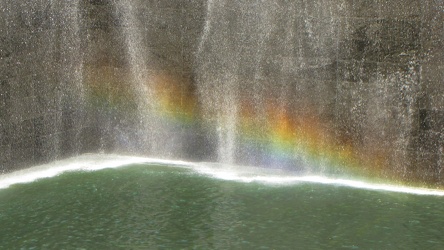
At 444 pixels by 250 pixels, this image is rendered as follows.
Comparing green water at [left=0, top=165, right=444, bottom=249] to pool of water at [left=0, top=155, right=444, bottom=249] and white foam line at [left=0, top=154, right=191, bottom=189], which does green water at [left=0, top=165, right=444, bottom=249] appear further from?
white foam line at [left=0, top=154, right=191, bottom=189]

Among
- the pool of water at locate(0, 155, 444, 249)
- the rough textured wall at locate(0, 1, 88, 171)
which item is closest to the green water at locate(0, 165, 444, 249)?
the pool of water at locate(0, 155, 444, 249)

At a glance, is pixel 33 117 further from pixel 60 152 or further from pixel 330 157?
pixel 330 157

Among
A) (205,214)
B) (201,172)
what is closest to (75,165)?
(201,172)

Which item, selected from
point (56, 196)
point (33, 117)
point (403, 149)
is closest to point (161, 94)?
point (33, 117)

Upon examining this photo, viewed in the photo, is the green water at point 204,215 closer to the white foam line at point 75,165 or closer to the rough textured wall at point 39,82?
the white foam line at point 75,165

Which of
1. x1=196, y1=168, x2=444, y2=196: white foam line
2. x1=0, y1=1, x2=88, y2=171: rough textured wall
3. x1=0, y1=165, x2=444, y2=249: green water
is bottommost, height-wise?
x1=0, y1=165, x2=444, y2=249: green water

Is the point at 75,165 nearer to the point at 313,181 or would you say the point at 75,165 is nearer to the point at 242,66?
the point at 242,66
